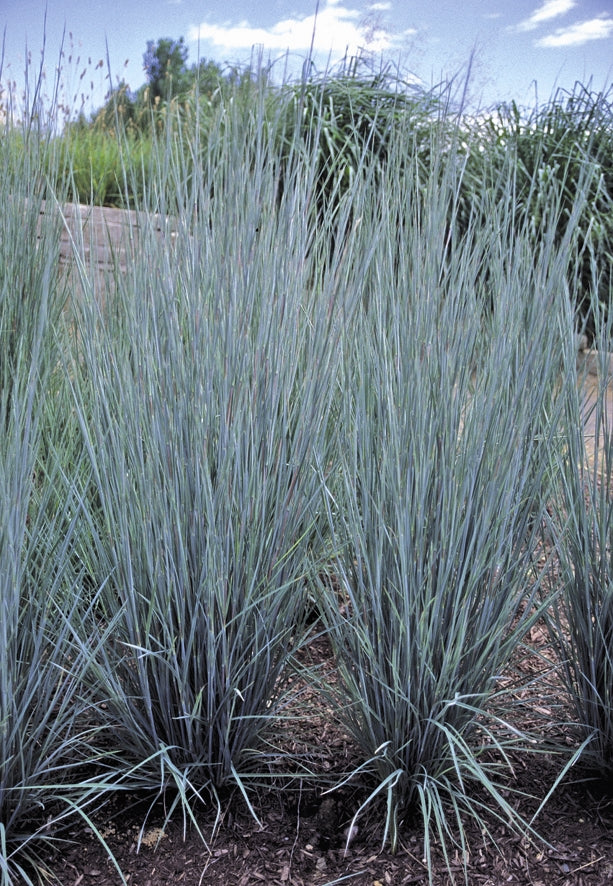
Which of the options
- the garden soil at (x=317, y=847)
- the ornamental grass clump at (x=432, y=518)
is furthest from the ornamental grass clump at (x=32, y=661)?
the ornamental grass clump at (x=432, y=518)

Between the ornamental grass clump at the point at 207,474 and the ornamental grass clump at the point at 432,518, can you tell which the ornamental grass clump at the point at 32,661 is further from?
the ornamental grass clump at the point at 432,518

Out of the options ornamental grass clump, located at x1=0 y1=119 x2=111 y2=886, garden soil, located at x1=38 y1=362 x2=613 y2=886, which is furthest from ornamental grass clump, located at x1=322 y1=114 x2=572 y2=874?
ornamental grass clump, located at x1=0 y1=119 x2=111 y2=886

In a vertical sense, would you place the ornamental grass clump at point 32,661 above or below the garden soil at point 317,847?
above

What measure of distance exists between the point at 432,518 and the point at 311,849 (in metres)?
0.64

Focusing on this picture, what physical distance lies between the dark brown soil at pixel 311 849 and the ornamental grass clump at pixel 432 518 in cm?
4

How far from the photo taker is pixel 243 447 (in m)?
1.38

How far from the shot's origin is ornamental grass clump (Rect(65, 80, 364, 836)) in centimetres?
133

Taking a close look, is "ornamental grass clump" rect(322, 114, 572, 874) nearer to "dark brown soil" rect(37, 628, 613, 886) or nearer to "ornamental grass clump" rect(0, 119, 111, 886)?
"dark brown soil" rect(37, 628, 613, 886)

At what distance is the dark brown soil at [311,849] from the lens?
1331mm

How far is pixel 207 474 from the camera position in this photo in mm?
1282

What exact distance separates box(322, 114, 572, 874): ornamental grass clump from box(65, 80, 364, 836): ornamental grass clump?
0.12 meters

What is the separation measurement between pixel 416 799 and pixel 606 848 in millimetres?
351

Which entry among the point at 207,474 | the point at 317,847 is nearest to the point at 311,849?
the point at 317,847

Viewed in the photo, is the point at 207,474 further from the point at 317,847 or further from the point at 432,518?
the point at 317,847
